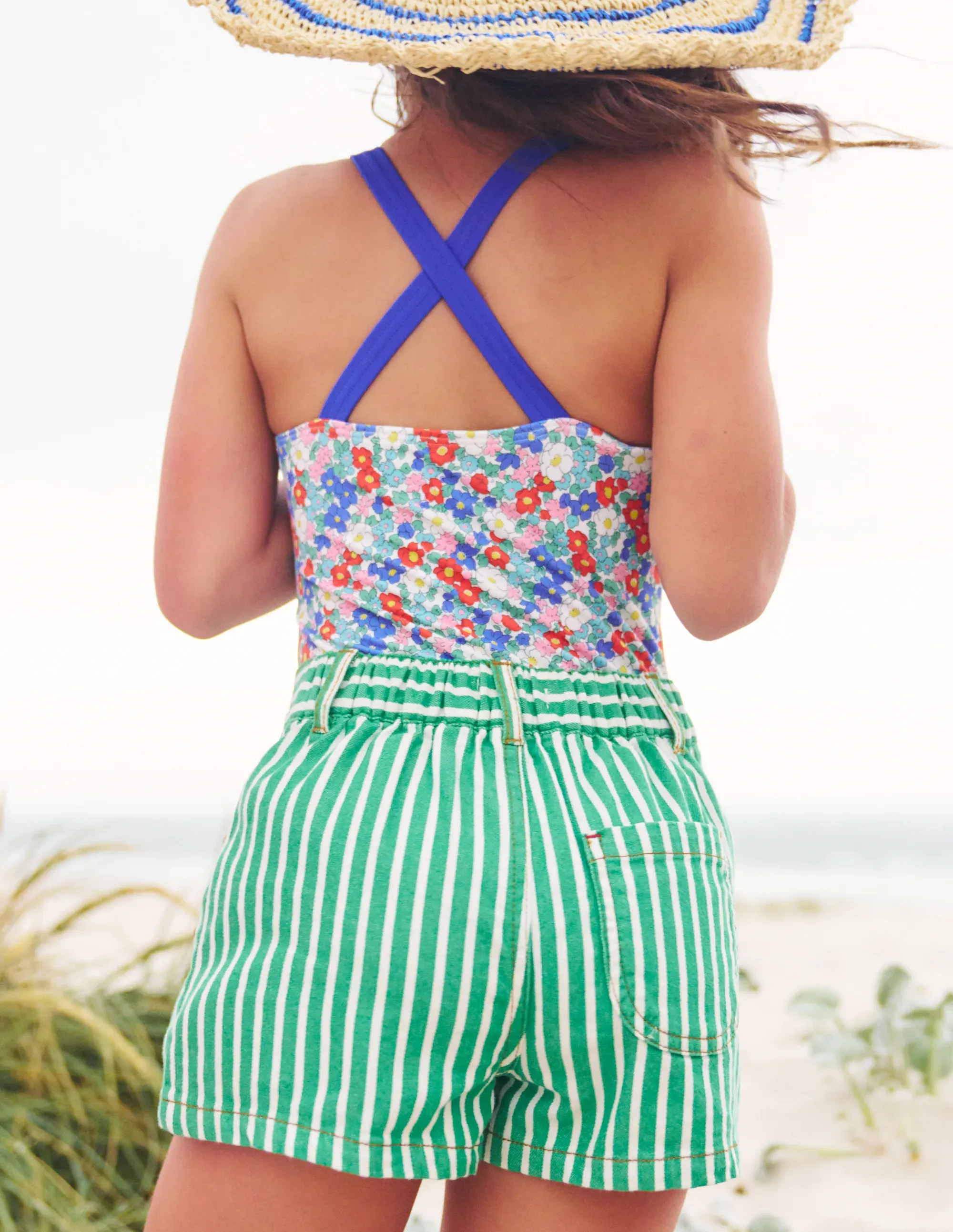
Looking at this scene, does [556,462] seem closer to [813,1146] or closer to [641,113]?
[641,113]

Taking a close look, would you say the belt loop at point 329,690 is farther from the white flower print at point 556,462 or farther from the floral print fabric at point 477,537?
the white flower print at point 556,462

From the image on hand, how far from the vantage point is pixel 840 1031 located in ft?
10.3

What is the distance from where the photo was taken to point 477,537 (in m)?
1.18

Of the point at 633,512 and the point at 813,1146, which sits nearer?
the point at 633,512

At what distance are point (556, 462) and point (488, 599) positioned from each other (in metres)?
0.14

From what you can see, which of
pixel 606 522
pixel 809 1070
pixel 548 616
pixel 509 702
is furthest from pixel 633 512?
pixel 809 1070

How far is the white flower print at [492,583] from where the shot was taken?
117cm

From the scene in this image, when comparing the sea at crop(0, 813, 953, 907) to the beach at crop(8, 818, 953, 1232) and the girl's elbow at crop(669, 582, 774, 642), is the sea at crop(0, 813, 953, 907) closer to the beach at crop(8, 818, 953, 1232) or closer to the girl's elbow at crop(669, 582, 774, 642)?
the beach at crop(8, 818, 953, 1232)

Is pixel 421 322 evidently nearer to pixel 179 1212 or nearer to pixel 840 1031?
pixel 179 1212

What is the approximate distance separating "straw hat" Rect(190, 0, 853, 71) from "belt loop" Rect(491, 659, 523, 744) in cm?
52

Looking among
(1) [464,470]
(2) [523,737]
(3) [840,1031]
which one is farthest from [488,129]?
(3) [840,1031]

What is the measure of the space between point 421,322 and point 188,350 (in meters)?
0.29

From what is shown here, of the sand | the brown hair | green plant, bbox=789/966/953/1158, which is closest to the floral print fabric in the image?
the brown hair

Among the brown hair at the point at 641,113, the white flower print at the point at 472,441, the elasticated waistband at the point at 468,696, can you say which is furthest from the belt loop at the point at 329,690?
the brown hair at the point at 641,113
